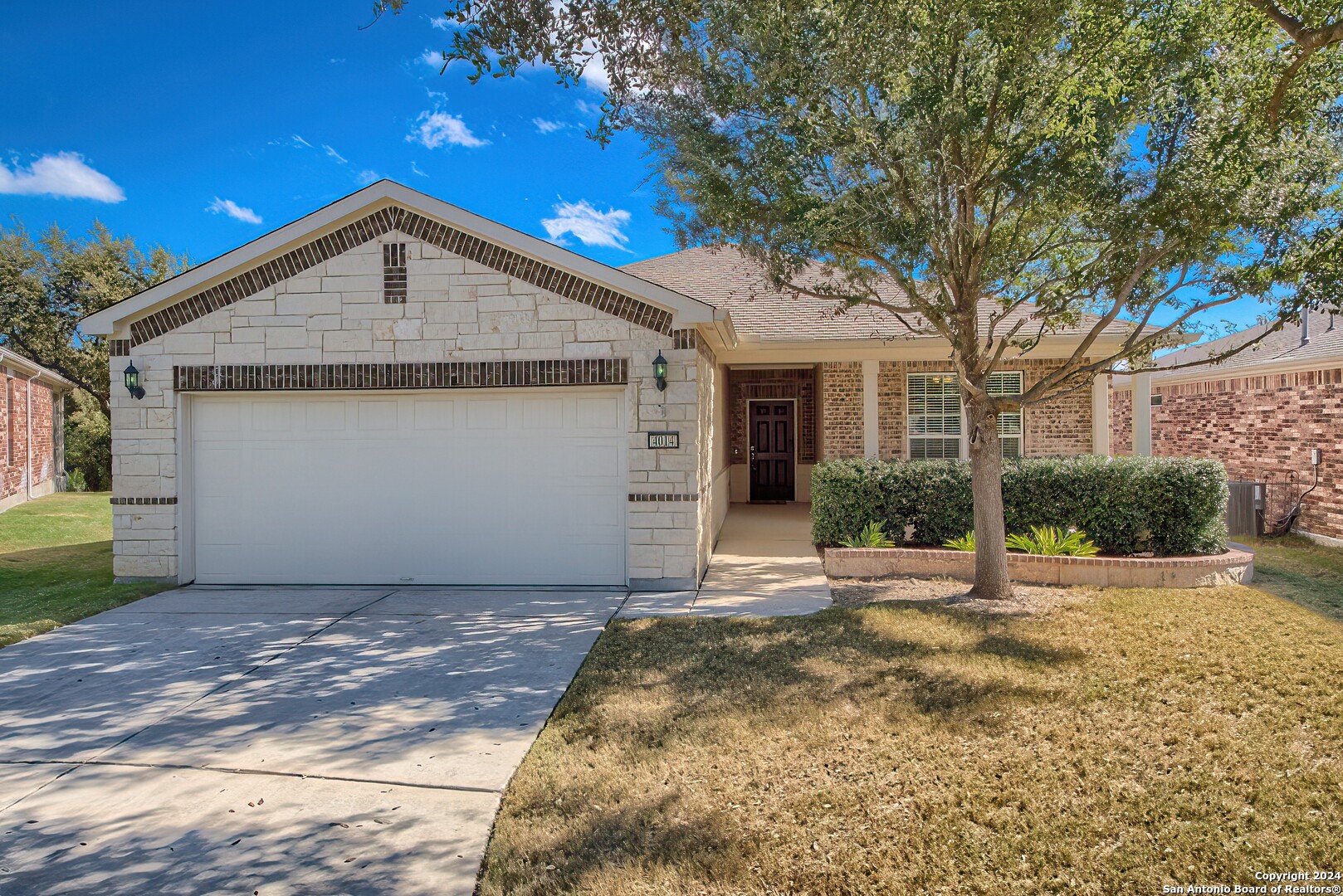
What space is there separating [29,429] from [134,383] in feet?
51.7

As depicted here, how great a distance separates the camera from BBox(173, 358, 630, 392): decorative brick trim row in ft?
26.6

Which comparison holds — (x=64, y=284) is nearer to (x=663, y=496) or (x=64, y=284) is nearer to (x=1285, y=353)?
(x=663, y=496)

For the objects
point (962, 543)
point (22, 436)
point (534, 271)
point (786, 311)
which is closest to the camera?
point (534, 271)

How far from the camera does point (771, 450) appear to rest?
16.1 m

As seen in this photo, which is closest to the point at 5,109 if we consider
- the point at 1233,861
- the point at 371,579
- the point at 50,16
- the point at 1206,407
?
the point at 50,16

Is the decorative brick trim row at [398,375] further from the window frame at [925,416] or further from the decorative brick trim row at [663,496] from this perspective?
the window frame at [925,416]

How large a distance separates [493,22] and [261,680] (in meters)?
5.37

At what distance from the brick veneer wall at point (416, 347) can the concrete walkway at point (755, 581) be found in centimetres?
56

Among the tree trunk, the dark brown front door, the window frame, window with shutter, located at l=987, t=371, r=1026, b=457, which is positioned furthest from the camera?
A: the dark brown front door

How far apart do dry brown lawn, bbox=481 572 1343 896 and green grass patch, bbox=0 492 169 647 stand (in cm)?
555

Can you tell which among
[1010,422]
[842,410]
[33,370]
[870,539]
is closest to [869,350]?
[842,410]

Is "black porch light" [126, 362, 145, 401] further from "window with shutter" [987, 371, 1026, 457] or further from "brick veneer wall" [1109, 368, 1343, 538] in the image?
"brick veneer wall" [1109, 368, 1343, 538]

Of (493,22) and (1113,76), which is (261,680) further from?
(1113,76)

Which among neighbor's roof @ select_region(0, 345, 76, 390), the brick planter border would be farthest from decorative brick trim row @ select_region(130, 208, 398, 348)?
neighbor's roof @ select_region(0, 345, 76, 390)
